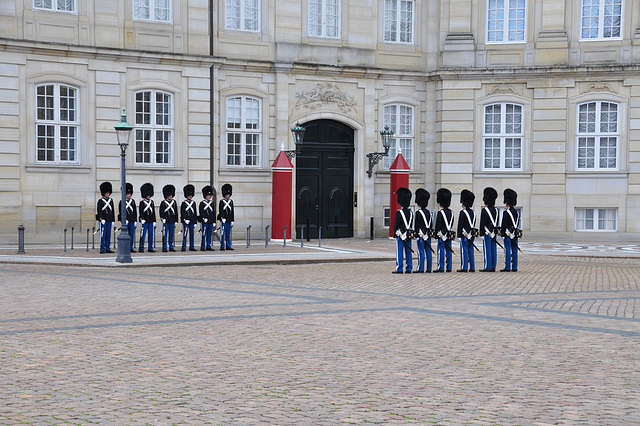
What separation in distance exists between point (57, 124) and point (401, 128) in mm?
10513

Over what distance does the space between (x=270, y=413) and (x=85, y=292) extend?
7.75 m

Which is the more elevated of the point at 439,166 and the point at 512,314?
the point at 439,166

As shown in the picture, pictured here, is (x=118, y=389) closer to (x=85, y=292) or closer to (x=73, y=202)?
(x=85, y=292)

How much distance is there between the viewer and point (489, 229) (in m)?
18.2

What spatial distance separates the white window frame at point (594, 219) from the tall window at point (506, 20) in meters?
5.52

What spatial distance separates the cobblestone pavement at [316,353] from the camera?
255 inches

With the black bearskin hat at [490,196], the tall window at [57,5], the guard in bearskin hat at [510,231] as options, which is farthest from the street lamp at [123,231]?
the guard in bearskin hat at [510,231]

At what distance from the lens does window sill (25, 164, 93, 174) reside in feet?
78.2

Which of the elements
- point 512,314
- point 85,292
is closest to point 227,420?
point 512,314

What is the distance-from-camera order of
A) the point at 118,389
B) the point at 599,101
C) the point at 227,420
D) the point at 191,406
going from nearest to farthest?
the point at 227,420 → the point at 191,406 → the point at 118,389 → the point at 599,101

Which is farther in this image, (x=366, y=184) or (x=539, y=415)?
(x=366, y=184)

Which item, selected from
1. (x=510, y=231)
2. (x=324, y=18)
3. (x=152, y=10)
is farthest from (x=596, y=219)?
(x=152, y=10)

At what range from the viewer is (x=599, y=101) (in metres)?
28.0

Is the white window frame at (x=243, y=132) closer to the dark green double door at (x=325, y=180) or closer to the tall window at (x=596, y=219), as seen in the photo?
the dark green double door at (x=325, y=180)
